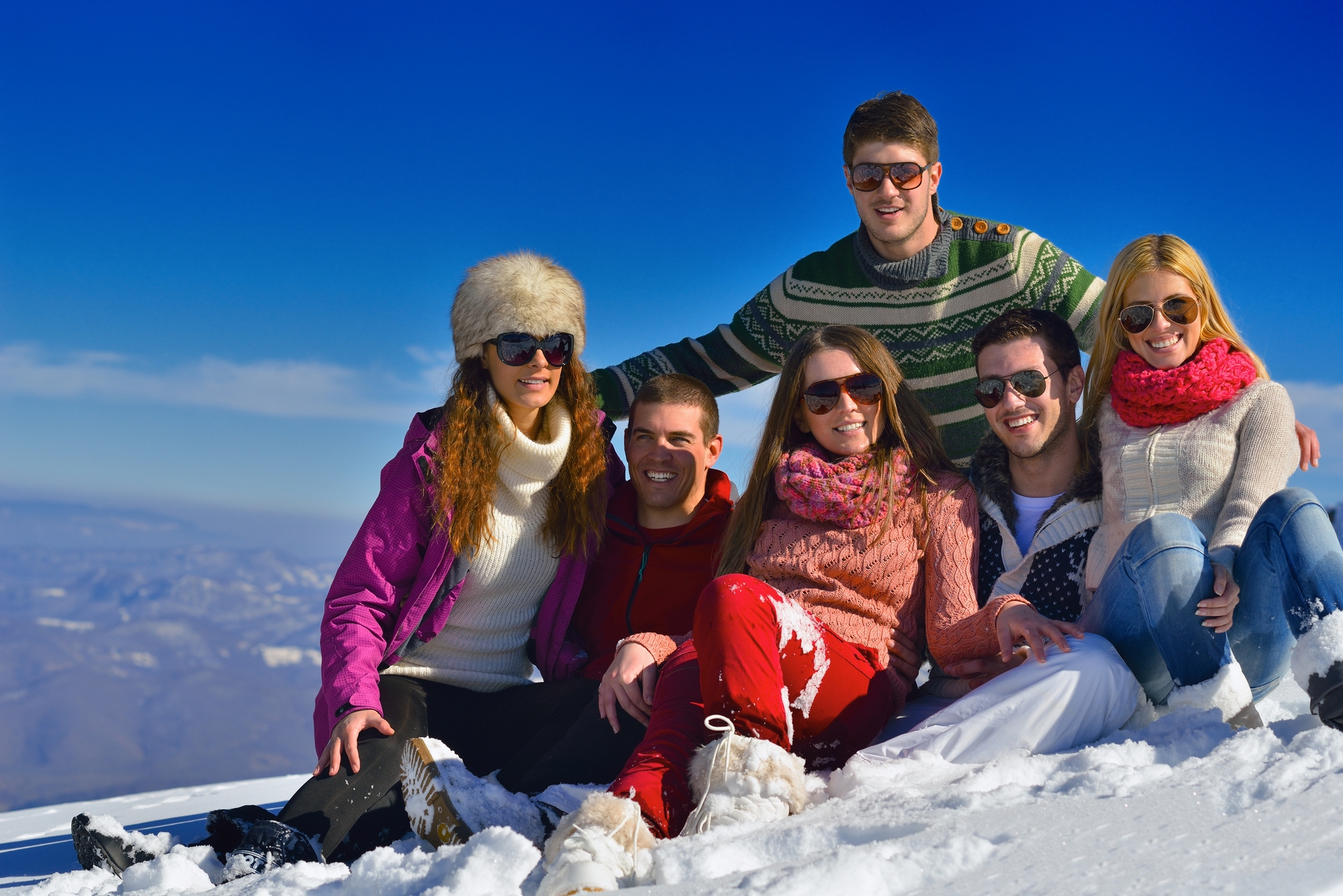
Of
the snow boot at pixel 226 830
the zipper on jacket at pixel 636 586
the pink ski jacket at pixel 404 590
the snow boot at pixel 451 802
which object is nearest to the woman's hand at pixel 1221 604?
the zipper on jacket at pixel 636 586

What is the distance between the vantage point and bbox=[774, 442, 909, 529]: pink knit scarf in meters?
3.04

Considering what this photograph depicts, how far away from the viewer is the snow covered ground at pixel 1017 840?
1783mm

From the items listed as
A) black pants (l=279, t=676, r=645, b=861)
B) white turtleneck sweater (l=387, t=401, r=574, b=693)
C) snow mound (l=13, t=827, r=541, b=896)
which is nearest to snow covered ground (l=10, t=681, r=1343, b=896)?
snow mound (l=13, t=827, r=541, b=896)

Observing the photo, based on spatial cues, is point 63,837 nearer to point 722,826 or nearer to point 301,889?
point 301,889

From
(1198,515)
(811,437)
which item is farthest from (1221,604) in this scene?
(811,437)

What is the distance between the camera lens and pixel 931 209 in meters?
4.20

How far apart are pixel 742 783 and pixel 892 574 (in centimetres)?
95

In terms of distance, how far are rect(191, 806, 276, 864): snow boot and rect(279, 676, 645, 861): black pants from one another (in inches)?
3.4

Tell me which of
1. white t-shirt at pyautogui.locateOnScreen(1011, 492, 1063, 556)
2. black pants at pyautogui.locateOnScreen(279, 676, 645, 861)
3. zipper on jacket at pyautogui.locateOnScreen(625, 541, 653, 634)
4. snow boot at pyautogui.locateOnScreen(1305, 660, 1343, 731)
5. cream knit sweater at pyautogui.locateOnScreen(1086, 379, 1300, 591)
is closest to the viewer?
snow boot at pyautogui.locateOnScreen(1305, 660, 1343, 731)

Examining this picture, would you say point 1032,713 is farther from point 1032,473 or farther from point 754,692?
point 1032,473

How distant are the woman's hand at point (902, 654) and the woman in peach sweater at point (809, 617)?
0.7 inches

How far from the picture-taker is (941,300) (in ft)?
13.5

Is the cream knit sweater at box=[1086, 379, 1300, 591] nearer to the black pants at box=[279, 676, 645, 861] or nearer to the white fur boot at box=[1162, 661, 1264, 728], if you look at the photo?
the white fur boot at box=[1162, 661, 1264, 728]

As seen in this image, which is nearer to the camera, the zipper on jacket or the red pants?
the red pants
